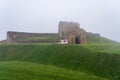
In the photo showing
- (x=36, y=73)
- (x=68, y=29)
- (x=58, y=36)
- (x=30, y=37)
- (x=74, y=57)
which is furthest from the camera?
(x=30, y=37)

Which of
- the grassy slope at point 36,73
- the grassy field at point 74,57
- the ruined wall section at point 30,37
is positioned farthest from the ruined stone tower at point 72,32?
the grassy slope at point 36,73

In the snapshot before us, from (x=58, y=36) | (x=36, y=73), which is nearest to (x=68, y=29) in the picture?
(x=58, y=36)

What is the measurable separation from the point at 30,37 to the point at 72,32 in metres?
8.95

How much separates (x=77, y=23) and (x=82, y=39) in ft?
23.7

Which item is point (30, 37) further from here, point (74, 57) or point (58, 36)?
point (74, 57)

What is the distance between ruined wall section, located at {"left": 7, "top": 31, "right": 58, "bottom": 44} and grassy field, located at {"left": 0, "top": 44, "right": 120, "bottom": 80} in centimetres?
1441

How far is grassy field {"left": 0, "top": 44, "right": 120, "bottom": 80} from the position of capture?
41312mm

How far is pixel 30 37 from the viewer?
73.1 meters

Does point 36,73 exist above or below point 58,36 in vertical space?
below

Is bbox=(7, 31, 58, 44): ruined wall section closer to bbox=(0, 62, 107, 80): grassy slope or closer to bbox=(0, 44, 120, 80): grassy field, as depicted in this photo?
bbox=(0, 44, 120, 80): grassy field

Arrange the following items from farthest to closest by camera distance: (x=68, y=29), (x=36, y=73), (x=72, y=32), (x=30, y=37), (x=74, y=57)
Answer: (x=30, y=37), (x=68, y=29), (x=72, y=32), (x=74, y=57), (x=36, y=73)

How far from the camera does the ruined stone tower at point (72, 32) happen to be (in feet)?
213

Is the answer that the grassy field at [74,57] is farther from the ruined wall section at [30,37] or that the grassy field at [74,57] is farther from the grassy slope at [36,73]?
the ruined wall section at [30,37]

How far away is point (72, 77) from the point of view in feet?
124
